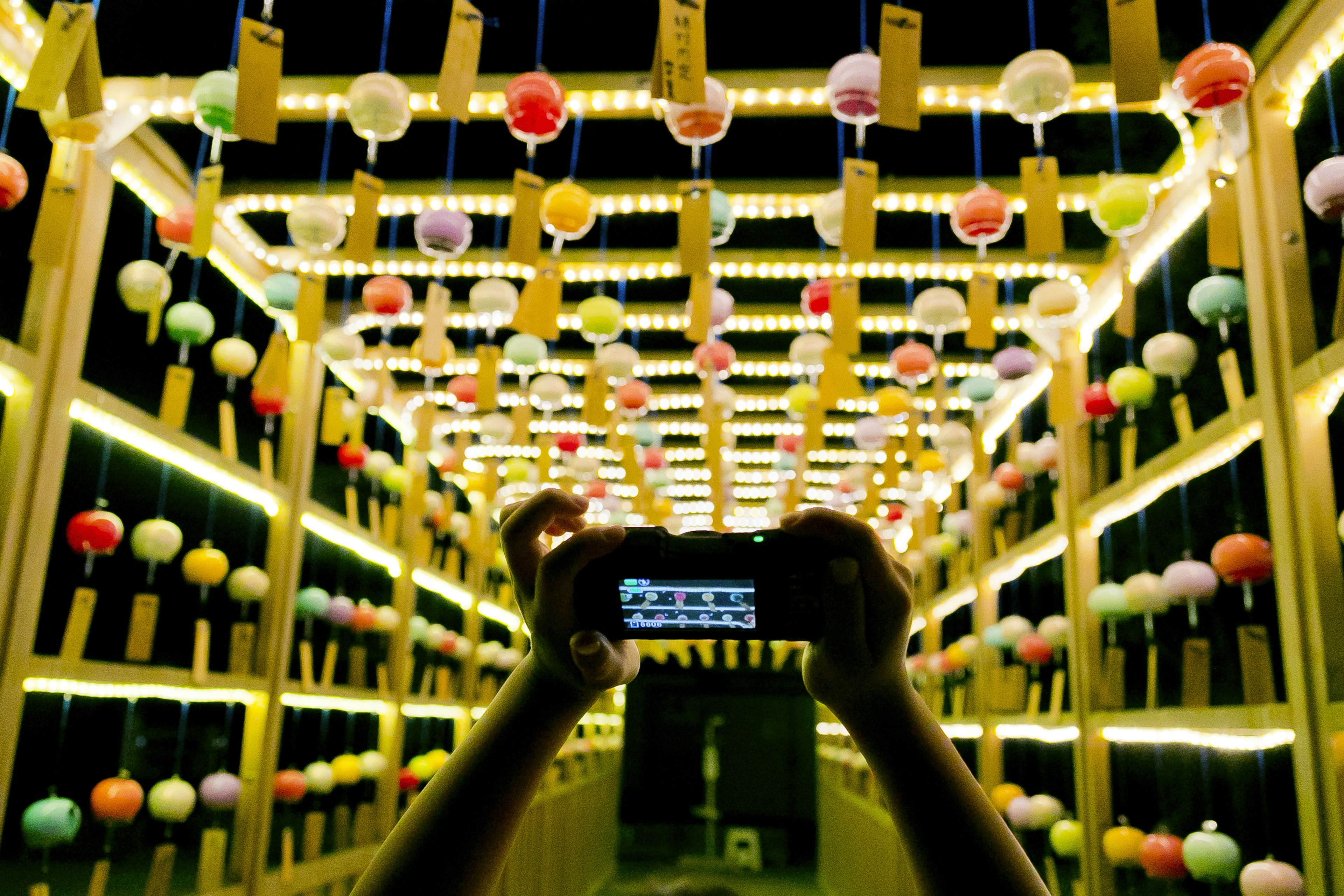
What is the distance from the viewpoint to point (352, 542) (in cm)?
592

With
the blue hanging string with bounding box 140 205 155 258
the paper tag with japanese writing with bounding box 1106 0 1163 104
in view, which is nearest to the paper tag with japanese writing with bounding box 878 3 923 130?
the paper tag with japanese writing with bounding box 1106 0 1163 104

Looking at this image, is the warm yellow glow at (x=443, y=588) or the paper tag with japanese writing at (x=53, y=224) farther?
the warm yellow glow at (x=443, y=588)

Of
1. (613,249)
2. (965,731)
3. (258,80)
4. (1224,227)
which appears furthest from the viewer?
(965,731)

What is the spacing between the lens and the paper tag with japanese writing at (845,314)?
3.45 metres

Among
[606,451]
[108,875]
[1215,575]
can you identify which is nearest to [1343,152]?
[1215,575]

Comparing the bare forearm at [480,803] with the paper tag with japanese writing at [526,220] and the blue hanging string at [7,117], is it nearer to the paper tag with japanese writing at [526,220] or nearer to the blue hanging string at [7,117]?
the paper tag with japanese writing at [526,220]

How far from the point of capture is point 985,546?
6.68m

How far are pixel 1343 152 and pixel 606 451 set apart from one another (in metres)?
5.66

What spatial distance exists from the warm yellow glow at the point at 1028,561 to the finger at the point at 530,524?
183 inches

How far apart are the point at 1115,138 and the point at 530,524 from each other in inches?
154

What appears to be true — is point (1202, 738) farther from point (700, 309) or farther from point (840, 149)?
point (840, 149)

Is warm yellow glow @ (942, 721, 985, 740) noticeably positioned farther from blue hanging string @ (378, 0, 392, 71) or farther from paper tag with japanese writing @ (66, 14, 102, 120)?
paper tag with japanese writing @ (66, 14, 102, 120)

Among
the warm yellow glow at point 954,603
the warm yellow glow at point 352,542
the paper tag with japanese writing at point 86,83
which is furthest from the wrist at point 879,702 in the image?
the warm yellow glow at point 954,603

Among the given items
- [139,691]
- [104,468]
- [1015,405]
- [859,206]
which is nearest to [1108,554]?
[1015,405]
